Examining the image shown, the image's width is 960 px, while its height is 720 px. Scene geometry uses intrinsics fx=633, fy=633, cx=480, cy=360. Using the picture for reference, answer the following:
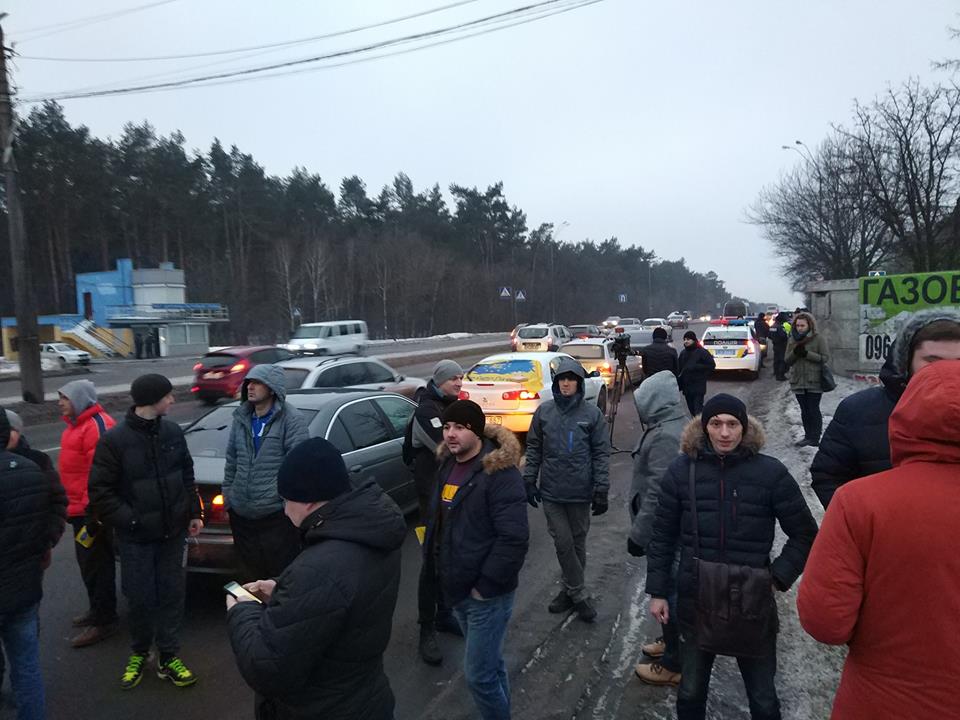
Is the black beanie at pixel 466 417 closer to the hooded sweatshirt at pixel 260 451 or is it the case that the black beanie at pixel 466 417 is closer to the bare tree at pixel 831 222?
the hooded sweatshirt at pixel 260 451

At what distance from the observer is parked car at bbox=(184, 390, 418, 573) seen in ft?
15.6

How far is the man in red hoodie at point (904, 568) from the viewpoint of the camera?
1.60 meters

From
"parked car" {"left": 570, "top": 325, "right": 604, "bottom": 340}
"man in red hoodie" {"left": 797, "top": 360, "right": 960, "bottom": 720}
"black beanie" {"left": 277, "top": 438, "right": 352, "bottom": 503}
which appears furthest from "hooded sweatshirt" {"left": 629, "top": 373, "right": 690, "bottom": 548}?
"parked car" {"left": 570, "top": 325, "right": 604, "bottom": 340}

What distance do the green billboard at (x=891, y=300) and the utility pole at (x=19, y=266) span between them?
1789cm

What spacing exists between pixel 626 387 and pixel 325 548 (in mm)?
17499

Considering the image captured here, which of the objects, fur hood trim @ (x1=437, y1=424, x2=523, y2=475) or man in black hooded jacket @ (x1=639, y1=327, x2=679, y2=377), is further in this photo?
man in black hooded jacket @ (x1=639, y1=327, x2=679, y2=377)

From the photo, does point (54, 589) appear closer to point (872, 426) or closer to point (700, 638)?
point (700, 638)

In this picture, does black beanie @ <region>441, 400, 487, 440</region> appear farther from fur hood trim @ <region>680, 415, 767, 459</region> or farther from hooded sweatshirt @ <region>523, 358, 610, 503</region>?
hooded sweatshirt @ <region>523, 358, 610, 503</region>

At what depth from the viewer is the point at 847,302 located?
13047 millimetres

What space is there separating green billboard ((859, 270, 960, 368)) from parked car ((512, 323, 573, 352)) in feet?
41.6

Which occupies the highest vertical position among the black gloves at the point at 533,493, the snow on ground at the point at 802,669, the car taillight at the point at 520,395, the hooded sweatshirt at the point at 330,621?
the hooded sweatshirt at the point at 330,621

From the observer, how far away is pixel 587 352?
15.4 metres

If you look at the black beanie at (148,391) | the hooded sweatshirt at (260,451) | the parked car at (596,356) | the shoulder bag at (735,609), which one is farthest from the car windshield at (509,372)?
the shoulder bag at (735,609)

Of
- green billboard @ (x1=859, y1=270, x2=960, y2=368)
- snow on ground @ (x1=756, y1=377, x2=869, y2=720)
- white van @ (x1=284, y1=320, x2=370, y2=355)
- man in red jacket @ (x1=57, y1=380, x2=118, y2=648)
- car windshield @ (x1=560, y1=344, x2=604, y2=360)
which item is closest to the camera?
snow on ground @ (x1=756, y1=377, x2=869, y2=720)
